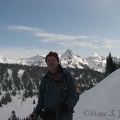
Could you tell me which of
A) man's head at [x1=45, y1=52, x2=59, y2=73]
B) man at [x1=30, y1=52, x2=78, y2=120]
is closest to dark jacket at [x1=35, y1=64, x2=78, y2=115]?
man at [x1=30, y1=52, x2=78, y2=120]

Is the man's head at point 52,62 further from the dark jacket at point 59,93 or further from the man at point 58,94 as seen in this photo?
the dark jacket at point 59,93

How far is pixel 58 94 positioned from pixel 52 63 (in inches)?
34.8

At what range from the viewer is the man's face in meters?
6.22

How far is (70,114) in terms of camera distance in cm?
603

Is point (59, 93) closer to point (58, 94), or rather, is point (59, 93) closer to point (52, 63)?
point (58, 94)

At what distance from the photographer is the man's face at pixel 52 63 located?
6.22 m

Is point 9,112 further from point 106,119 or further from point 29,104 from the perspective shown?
point 106,119

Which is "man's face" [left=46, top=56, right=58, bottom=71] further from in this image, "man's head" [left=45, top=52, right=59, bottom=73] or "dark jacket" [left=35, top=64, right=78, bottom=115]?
"dark jacket" [left=35, top=64, right=78, bottom=115]

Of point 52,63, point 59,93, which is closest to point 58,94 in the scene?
point 59,93

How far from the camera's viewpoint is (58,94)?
19.5 feet

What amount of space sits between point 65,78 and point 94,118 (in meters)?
9.89

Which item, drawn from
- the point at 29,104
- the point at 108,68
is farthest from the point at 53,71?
the point at 29,104

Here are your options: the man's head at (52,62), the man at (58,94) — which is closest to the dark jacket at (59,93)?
the man at (58,94)

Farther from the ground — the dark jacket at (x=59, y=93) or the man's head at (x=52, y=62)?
the man's head at (x=52, y=62)
